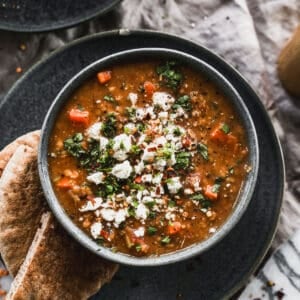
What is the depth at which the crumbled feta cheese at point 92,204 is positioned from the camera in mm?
3596

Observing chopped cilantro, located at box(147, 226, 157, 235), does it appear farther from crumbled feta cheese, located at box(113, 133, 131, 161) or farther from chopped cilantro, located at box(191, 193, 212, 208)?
crumbled feta cheese, located at box(113, 133, 131, 161)

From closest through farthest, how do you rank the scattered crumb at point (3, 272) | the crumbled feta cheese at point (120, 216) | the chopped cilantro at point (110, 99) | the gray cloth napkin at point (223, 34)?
the crumbled feta cheese at point (120, 216), the chopped cilantro at point (110, 99), the scattered crumb at point (3, 272), the gray cloth napkin at point (223, 34)

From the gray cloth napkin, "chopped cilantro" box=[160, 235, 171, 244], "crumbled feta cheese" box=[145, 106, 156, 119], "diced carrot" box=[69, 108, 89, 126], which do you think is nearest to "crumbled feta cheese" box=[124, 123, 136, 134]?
"crumbled feta cheese" box=[145, 106, 156, 119]

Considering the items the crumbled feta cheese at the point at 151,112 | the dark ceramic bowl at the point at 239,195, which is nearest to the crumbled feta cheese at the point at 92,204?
the dark ceramic bowl at the point at 239,195

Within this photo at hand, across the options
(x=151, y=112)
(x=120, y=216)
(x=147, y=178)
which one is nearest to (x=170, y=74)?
(x=151, y=112)

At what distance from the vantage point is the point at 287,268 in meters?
4.38

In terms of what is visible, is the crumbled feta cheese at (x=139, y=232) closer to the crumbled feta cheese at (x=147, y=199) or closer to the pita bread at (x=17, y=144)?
the crumbled feta cheese at (x=147, y=199)

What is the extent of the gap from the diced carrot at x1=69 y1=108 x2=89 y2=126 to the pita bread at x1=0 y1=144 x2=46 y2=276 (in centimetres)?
41

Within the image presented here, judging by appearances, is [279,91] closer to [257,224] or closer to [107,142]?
[257,224]

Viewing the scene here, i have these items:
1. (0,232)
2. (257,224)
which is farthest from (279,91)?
(0,232)

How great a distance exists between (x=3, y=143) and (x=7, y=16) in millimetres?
868

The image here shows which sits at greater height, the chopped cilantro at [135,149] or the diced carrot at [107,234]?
the chopped cilantro at [135,149]

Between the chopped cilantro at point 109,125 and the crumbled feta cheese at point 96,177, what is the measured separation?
0.22m

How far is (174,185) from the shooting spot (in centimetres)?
360
